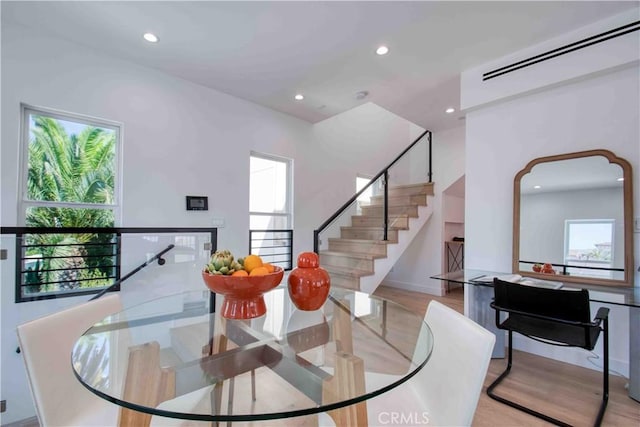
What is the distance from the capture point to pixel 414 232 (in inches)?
188

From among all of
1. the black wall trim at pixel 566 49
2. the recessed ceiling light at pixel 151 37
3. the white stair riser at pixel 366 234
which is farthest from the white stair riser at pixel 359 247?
the recessed ceiling light at pixel 151 37

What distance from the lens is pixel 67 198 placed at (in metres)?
2.73

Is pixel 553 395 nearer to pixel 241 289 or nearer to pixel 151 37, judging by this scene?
pixel 241 289

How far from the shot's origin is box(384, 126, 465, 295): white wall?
4953 millimetres

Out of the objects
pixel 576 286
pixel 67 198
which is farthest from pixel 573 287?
pixel 67 198

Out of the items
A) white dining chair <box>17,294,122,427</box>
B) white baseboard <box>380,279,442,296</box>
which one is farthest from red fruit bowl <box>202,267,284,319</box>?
white baseboard <box>380,279,442,296</box>

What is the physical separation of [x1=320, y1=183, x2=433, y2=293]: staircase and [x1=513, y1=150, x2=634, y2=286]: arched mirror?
1.69m

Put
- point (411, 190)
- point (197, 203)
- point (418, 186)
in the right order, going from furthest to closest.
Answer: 1. point (411, 190)
2. point (418, 186)
3. point (197, 203)

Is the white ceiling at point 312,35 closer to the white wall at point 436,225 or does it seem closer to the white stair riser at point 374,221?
the white wall at point 436,225

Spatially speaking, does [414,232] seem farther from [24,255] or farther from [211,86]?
[24,255]

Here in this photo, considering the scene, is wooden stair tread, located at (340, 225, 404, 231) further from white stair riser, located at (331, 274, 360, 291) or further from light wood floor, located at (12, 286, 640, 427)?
light wood floor, located at (12, 286, 640, 427)

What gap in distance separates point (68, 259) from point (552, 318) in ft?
12.2

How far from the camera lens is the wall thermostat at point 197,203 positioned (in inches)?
135

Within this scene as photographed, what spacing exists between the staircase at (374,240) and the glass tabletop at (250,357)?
1990 millimetres
